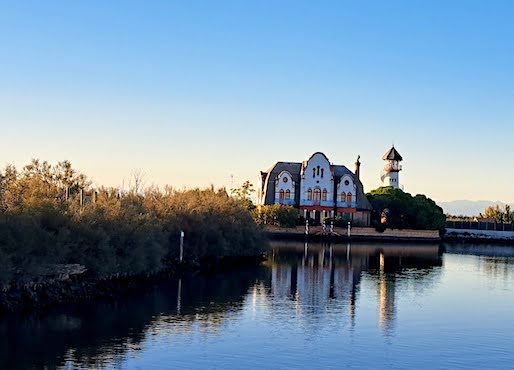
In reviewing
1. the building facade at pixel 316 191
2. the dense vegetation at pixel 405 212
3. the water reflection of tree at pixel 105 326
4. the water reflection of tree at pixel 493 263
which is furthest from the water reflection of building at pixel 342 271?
the building facade at pixel 316 191

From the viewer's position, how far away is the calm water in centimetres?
2608

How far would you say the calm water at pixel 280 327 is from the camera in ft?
85.6

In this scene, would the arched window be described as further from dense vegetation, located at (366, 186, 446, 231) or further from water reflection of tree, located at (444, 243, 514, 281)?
water reflection of tree, located at (444, 243, 514, 281)

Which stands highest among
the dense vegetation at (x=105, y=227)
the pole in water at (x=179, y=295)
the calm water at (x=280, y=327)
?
the dense vegetation at (x=105, y=227)

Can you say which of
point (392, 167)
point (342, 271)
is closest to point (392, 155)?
point (392, 167)

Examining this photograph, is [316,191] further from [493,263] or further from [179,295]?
[179,295]

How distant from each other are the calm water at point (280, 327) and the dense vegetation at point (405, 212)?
2145 inches

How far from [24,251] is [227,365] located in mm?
11363

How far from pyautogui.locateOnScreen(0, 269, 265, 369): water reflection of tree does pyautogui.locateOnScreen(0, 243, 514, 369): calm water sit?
4cm

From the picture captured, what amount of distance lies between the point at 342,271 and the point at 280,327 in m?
27.4

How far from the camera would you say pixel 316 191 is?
10669 centimetres

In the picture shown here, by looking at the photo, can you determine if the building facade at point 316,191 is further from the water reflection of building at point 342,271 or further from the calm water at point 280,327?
the calm water at point 280,327

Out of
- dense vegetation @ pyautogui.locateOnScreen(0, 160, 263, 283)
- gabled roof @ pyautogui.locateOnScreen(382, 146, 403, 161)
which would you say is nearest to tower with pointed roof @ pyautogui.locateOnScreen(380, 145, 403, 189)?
gabled roof @ pyautogui.locateOnScreen(382, 146, 403, 161)

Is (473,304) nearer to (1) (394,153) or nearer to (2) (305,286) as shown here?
(2) (305,286)
